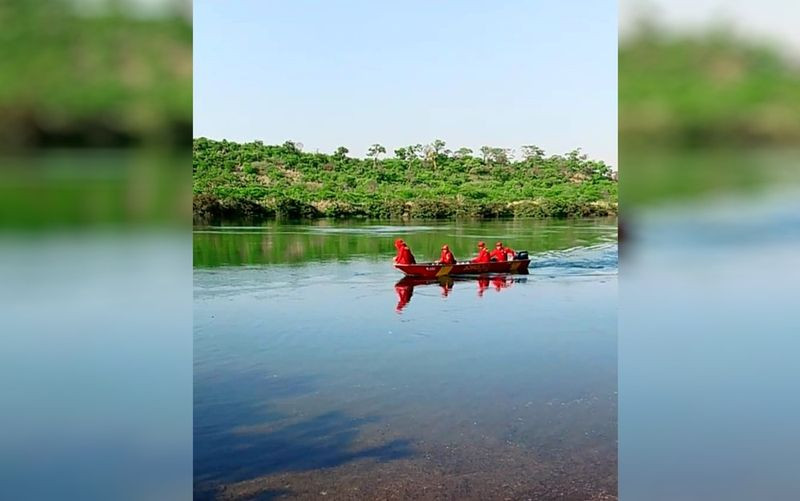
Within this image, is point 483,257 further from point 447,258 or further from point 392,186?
point 392,186

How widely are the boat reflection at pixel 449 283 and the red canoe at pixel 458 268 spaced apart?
86 millimetres

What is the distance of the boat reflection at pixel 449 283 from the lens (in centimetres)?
753

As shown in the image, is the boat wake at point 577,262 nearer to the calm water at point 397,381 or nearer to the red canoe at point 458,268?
the calm water at point 397,381

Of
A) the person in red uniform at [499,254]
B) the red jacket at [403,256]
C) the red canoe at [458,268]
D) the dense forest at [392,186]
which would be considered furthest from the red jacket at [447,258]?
the dense forest at [392,186]

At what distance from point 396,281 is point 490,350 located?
259cm

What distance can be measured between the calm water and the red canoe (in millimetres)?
180

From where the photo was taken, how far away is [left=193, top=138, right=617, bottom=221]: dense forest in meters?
11.6

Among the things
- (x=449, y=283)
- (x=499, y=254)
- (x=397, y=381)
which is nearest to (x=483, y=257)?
(x=499, y=254)

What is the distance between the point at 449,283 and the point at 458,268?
1.51ft

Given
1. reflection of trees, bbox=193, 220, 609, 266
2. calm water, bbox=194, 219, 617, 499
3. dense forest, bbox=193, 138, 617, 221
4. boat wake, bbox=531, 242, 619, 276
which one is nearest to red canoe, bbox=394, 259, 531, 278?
calm water, bbox=194, 219, 617, 499

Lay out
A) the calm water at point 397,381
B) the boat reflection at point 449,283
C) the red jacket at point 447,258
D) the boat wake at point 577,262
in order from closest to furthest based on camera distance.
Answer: the calm water at point 397,381 → the red jacket at point 447,258 → the boat reflection at point 449,283 → the boat wake at point 577,262

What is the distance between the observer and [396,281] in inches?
313

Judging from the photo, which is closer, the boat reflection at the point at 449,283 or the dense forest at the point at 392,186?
the boat reflection at the point at 449,283

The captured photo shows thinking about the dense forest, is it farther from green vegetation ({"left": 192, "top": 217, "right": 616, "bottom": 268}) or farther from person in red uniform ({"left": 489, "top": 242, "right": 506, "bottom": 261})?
person in red uniform ({"left": 489, "top": 242, "right": 506, "bottom": 261})
